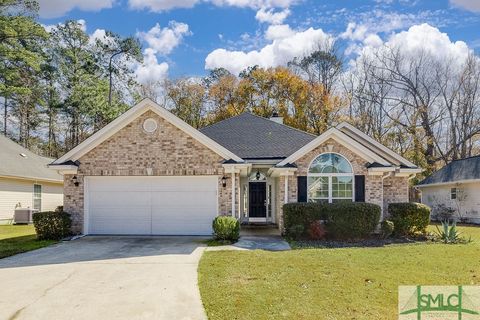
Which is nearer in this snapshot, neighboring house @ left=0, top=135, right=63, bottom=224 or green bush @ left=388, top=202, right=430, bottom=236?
green bush @ left=388, top=202, right=430, bottom=236

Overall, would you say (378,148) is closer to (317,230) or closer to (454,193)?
(317,230)

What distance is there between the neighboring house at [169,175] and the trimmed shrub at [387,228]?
1.01 m

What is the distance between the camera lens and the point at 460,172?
2423 centimetres

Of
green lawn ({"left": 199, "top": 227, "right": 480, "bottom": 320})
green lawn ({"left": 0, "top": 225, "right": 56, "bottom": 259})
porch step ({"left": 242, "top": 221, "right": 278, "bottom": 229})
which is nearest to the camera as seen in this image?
green lawn ({"left": 199, "top": 227, "right": 480, "bottom": 320})

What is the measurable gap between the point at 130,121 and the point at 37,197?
507 inches

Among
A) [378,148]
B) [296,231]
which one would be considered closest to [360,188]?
[296,231]

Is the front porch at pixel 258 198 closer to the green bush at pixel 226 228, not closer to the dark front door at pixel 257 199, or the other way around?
the dark front door at pixel 257 199

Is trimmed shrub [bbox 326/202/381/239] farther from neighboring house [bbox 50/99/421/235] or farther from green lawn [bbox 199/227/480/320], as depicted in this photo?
green lawn [bbox 199/227/480/320]

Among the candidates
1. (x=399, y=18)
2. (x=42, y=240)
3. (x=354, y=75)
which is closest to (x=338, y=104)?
(x=354, y=75)

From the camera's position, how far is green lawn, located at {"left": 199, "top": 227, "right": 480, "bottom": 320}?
6.03m

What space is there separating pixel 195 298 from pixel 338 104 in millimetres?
31222

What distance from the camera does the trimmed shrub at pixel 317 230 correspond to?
43.8 feet

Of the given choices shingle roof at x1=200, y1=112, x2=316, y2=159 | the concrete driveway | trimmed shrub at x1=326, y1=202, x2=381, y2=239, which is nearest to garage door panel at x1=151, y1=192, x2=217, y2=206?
the concrete driveway

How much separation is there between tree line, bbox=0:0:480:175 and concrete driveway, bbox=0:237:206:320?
24.7 metres
